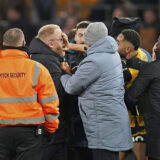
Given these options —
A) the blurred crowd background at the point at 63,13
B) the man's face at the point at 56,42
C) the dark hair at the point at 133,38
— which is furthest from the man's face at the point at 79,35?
the blurred crowd background at the point at 63,13

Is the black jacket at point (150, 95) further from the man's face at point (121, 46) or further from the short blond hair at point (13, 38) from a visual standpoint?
the short blond hair at point (13, 38)

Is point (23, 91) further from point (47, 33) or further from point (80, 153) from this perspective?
point (80, 153)

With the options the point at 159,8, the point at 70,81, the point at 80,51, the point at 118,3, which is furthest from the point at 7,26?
the point at 70,81

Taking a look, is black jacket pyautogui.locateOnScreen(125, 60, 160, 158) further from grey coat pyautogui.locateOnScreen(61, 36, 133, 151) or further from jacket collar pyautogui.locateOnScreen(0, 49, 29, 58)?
jacket collar pyautogui.locateOnScreen(0, 49, 29, 58)

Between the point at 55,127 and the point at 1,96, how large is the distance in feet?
2.17

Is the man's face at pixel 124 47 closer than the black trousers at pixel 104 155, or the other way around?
the black trousers at pixel 104 155

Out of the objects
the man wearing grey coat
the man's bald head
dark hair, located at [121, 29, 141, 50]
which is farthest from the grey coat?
the man's bald head

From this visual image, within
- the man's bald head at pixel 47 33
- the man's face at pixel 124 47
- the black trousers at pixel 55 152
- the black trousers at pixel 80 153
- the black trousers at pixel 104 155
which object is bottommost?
the black trousers at pixel 80 153

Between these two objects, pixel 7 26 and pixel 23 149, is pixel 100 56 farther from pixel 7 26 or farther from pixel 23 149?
pixel 7 26

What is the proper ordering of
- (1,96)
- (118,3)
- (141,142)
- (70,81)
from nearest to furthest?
(1,96) → (70,81) → (141,142) → (118,3)

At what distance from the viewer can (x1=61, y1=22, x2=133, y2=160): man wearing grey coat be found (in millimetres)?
5172

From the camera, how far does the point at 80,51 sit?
19.5 ft

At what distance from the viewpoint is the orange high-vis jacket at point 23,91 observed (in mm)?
4938

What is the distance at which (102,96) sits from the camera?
17.0 feet
